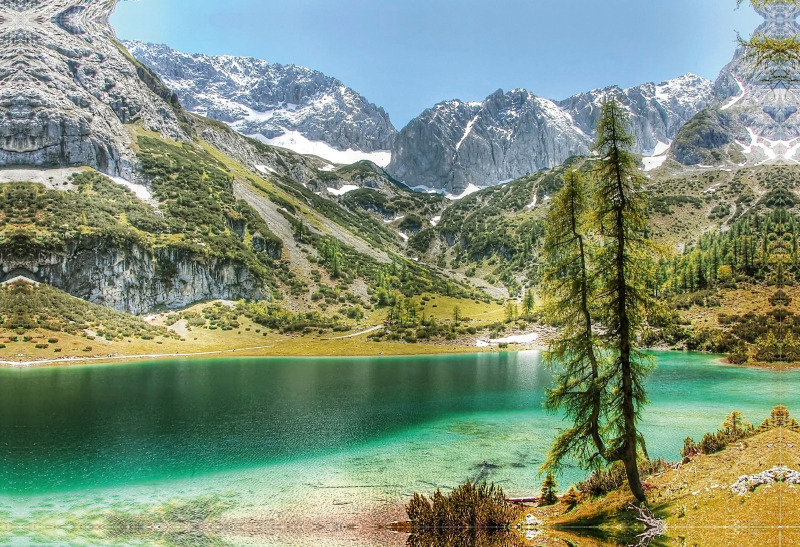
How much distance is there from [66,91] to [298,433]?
7060 inches

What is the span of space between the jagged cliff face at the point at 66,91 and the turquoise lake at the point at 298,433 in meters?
111

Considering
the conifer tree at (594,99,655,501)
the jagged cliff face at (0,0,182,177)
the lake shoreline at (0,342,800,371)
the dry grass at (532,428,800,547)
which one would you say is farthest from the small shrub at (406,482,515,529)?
the jagged cliff face at (0,0,182,177)

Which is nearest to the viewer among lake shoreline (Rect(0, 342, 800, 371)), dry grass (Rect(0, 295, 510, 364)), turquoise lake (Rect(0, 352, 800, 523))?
turquoise lake (Rect(0, 352, 800, 523))

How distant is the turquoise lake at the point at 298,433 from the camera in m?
25.2

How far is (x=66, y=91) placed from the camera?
154500 millimetres

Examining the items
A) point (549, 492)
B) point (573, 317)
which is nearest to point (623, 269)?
point (573, 317)

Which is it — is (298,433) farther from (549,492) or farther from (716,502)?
(716,502)

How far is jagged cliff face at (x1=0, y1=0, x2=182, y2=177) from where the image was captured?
137875mm

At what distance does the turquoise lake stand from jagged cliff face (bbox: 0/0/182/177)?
111 meters

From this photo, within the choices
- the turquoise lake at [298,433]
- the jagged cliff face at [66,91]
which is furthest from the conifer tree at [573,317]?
the jagged cliff face at [66,91]

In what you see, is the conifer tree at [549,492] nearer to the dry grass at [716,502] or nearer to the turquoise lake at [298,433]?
the dry grass at [716,502]

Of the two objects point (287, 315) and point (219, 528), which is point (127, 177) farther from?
point (219, 528)

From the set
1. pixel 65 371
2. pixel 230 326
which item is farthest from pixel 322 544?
pixel 230 326

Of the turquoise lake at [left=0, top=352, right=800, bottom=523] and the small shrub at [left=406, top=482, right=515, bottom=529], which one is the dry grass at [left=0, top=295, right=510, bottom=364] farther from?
the small shrub at [left=406, top=482, right=515, bottom=529]
